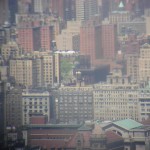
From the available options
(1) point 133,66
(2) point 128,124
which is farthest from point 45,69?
(2) point 128,124

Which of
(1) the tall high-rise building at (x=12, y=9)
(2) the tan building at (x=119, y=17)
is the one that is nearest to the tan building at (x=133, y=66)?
(2) the tan building at (x=119, y=17)

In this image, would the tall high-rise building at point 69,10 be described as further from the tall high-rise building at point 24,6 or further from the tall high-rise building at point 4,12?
the tall high-rise building at point 4,12

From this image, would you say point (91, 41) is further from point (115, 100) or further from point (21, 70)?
point (115, 100)

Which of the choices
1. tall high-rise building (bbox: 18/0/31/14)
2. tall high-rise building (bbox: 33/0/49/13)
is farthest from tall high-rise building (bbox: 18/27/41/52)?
tall high-rise building (bbox: 33/0/49/13)

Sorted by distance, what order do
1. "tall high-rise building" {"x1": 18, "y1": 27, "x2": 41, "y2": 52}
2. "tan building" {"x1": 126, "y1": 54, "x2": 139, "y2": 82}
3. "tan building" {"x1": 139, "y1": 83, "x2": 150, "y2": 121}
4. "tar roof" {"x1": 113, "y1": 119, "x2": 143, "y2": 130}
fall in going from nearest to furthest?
"tar roof" {"x1": 113, "y1": 119, "x2": 143, "y2": 130} → "tan building" {"x1": 139, "y1": 83, "x2": 150, "y2": 121} → "tan building" {"x1": 126, "y1": 54, "x2": 139, "y2": 82} → "tall high-rise building" {"x1": 18, "y1": 27, "x2": 41, "y2": 52}

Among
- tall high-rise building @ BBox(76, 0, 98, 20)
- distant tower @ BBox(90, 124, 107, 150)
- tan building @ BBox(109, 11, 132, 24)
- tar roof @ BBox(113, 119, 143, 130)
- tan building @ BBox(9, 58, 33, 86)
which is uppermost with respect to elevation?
tall high-rise building @ BBox(76, 0, 98, 20)

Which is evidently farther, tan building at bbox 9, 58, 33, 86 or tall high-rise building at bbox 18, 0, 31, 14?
tall high-rise building at bbox 18, 0, 31, 14

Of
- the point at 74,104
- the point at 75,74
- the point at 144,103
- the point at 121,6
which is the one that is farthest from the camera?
the point at 121,6

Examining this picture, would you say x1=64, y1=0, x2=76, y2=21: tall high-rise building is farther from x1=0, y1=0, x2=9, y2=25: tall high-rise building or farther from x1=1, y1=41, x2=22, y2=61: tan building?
x1=1, y1=41, x2=22, y2=61: tan building
